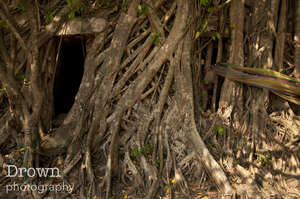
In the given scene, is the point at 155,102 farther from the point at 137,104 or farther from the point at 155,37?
the point at 155,37

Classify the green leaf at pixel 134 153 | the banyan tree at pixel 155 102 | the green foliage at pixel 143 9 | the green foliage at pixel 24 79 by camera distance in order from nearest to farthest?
the banyan tree at pixel 155 102 → the green leaf at pixel 134 153 → the green foliage at pixel 24 79 → the green foliage at pixel 143 9

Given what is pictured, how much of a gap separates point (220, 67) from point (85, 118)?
7.66ft

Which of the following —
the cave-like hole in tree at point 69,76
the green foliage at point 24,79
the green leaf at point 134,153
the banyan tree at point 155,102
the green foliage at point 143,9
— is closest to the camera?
the banyan tree at point 155,102

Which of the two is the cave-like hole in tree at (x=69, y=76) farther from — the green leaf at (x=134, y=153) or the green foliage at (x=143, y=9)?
the green leaf at (x=134, y=153)

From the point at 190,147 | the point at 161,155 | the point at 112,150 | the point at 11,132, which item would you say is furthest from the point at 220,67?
the point at 11,132

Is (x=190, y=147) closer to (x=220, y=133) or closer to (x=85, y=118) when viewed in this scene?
(x=220, y=133)

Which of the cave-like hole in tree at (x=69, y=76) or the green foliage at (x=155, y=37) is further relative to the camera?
the cave-like hole in tree at (x=69, y=76)

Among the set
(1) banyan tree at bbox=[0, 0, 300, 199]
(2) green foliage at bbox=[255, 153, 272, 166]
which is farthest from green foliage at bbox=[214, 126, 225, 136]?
(2) green foliage at bbox=[255, 153, 272, 166]

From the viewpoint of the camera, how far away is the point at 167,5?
3.58 metres

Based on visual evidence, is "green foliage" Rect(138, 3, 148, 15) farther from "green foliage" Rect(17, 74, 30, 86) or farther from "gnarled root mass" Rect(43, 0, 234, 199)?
"green foliage" Rect(17, 74, 30, 86)

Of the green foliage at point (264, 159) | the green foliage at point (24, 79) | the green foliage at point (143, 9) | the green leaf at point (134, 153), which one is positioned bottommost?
the green foliage at point (264, 159)

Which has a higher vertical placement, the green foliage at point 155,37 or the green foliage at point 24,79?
the green foliage at point 155,37

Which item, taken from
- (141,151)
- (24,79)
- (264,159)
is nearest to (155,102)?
(141,151)

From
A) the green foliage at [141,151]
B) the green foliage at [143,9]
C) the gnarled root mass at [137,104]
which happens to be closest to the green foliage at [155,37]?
the gnarled root mass at [137,104]
